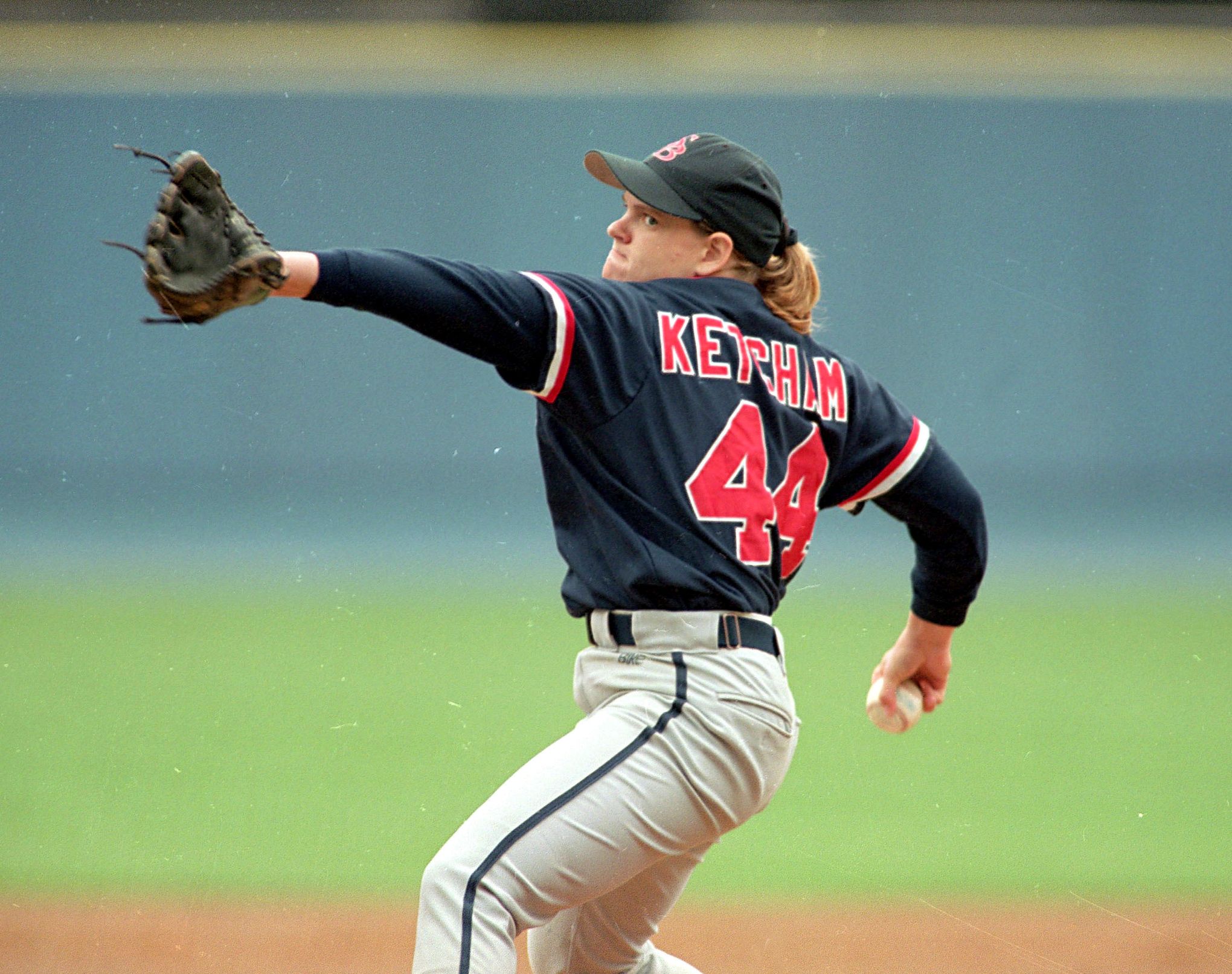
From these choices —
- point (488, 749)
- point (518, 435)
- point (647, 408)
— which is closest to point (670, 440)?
point (647, 408)

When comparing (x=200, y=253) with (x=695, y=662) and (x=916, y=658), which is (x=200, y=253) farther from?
(x=916, y=658)

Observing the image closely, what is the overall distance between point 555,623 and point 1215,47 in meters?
4.01

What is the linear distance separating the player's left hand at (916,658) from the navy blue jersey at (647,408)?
17.3 inches

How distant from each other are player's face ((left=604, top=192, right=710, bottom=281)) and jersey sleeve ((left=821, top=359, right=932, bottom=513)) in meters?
Answer: 0.29

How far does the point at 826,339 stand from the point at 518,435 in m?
1.69

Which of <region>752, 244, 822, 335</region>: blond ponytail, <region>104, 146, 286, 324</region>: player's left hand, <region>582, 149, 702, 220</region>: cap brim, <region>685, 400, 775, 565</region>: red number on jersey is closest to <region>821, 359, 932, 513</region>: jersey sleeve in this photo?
<region>752, 244, 822, 335</region>: blond ponytail

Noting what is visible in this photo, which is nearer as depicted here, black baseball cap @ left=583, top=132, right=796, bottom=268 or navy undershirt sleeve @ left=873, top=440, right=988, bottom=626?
black baseball cap @ left=583, top=132, right=796, bottom=268

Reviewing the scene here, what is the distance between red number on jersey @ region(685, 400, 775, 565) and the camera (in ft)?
5.86

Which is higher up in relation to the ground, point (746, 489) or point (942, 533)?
point (746, 489)

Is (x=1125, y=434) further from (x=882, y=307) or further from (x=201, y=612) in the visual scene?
(x=201, y=612)

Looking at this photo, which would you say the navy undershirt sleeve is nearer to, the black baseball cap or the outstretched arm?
the black baseball cap

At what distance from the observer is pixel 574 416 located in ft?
5.79

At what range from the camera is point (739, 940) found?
10.3 ft

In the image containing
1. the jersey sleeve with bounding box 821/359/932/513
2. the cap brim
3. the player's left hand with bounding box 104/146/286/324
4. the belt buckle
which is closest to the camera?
the player's left hand with bounding box 104/146/286/324
